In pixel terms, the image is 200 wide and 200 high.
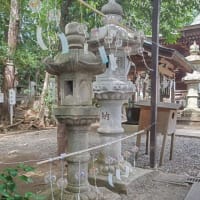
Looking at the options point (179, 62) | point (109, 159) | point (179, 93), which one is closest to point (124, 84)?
point (109, 159)

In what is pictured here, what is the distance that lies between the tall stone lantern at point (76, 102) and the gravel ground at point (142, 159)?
0.85 m

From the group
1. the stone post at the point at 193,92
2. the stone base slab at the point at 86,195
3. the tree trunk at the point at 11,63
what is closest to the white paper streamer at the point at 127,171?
the stone base slab at the point at 86,195

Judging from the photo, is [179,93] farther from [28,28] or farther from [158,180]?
[158,180]

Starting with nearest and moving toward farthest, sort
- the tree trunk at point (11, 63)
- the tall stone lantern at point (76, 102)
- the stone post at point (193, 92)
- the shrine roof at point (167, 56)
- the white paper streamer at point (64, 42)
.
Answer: the white paper streamer at point (64, 42)
the tall stone lantern at point (76, 102)
the shrine roof at point (167, 56)
the tree trunk at point (11, 63)
the stone post at point (193, 92)

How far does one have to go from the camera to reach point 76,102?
2.78 meters

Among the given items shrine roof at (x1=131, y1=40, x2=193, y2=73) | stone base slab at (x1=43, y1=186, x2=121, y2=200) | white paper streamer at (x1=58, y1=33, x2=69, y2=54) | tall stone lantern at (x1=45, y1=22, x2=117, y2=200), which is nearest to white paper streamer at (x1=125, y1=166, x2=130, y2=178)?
stone base slab at (x1=43, y1=186, x2=121, y2=200)

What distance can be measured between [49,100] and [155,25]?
294 inches

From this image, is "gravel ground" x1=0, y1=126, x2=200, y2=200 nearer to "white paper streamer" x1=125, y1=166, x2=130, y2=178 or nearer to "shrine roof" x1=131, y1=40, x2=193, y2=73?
"white paper streamer" x1=125, y1=166, x2=130, y2=178

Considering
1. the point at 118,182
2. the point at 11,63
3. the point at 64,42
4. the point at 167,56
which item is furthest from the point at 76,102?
the point at 11,63

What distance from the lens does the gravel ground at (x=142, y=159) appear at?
361 cm

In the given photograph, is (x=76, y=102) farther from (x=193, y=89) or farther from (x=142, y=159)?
(x=193, y=89)

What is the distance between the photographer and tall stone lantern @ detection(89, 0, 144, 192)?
3746 millimetres

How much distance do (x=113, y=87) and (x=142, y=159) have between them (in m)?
2.25

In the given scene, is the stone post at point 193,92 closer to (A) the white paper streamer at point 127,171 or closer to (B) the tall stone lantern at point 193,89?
(B) the tall stone lantern at point 193,89
